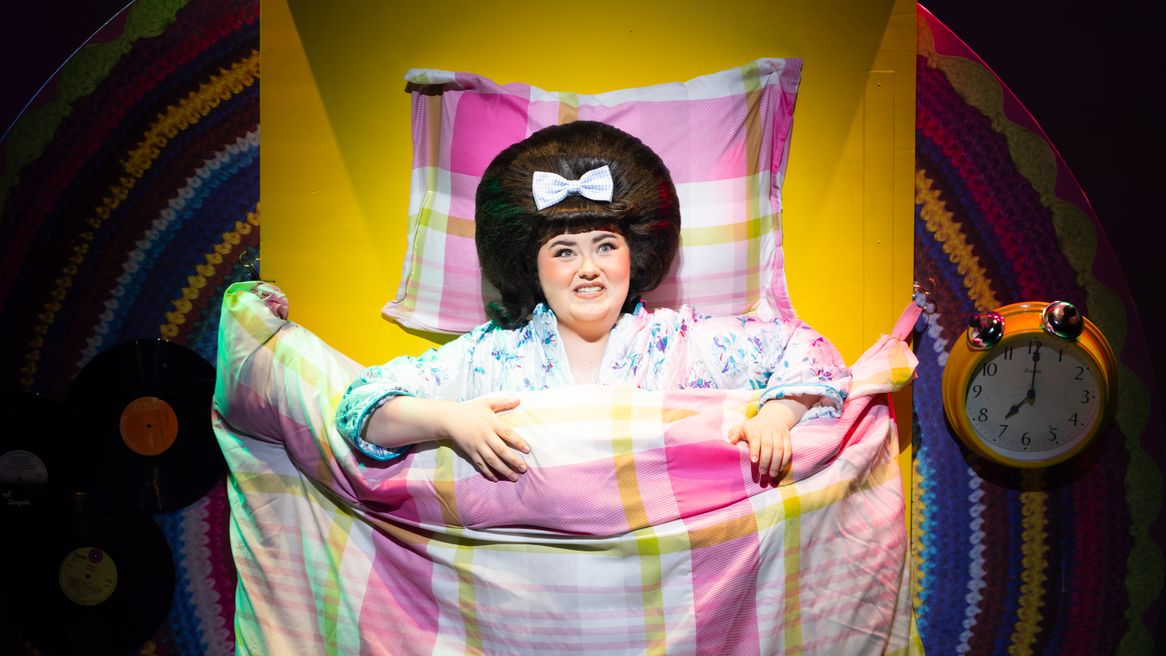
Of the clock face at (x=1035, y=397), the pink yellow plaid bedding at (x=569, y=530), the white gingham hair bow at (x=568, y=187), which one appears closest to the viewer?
the pink yellow plaid bedding at (x=569, y=530)

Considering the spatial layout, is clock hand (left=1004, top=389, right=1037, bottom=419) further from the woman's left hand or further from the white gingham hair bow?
the white gingham hair bow

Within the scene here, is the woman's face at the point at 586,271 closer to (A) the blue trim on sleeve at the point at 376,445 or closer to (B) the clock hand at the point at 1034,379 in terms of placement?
(A) the blue trim on sleeve at the point at 376,445

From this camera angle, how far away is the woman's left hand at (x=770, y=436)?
1309 millimetres

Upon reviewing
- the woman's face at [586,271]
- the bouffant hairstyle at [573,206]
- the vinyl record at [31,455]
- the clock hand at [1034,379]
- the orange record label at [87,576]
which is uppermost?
the bouffant hairstyle at [573,206]

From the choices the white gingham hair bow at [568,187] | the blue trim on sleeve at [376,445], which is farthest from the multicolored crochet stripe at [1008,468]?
the blue trim on sleeve at [376,445]

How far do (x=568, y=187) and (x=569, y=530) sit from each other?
1.73ft

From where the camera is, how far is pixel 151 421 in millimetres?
1564

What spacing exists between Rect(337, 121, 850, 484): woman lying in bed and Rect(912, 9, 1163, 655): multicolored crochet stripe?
1.19 ft

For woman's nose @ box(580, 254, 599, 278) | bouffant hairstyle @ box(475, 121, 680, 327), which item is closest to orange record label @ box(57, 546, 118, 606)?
bouffant hairstyle @ box(475, 121, 680, 327)

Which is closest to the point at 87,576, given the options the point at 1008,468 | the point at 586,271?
the point at 586,271

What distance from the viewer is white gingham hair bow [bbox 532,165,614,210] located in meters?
1.39

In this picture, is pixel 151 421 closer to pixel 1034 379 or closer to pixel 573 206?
pixel 573 206

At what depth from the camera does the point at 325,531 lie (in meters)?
1.45

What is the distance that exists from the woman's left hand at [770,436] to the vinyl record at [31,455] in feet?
3.85
